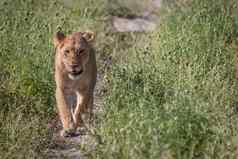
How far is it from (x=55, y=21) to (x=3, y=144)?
371 cm

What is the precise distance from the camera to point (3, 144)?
716cm

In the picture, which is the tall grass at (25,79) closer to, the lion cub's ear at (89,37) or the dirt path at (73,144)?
the dirt path at (73,144)

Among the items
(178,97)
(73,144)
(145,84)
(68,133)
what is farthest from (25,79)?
(178,97)

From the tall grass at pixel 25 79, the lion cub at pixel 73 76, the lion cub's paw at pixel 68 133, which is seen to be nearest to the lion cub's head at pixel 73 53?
the lion cub at pixel 73 76

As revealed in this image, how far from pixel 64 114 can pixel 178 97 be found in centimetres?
211

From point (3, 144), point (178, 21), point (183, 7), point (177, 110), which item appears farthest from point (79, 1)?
point (177, 110)

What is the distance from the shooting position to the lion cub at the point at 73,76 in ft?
27.6

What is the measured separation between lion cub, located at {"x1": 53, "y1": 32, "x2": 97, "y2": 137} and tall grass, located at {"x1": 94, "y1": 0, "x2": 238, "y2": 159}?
0.41 metres

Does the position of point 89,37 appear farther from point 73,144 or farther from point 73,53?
point 73,144

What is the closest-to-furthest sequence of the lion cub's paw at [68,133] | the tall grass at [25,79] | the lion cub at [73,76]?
1. the tall grass at [25,79]
2. the lion cub's paw at [68,133]
3. the lion cub at [73,76]

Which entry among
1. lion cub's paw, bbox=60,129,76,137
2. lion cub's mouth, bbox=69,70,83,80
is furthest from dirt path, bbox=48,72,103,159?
lion cub's mouth, bbox=69,70,83,80

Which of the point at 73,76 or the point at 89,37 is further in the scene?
the point at 89,37

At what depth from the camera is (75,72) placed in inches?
333

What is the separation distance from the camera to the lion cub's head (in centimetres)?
843
